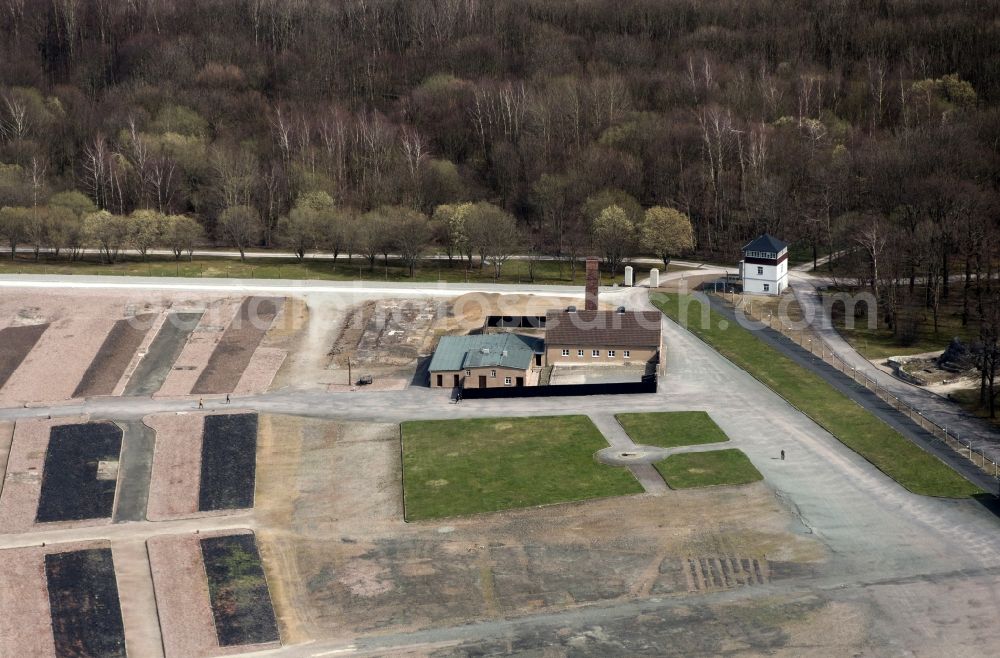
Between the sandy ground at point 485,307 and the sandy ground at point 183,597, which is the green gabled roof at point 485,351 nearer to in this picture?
the sandy ground at point 485,307

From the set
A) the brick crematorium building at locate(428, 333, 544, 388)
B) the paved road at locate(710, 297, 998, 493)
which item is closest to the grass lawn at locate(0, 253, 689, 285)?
the paved road at locate(710, 297, 998, 493)

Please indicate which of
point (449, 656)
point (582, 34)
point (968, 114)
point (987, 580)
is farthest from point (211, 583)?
point (582, 34)

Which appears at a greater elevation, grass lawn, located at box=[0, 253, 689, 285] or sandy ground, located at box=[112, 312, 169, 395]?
grass lawn, located at box=[0, 253, 689, 285]

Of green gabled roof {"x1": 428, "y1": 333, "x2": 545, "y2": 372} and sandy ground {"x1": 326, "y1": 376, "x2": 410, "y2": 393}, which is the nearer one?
sandy ground {"x1": 326, "y1": 376, "x2": 410, "y2": 393}

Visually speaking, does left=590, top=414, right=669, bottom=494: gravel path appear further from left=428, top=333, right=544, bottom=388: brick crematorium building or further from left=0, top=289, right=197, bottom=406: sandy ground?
left=0, top=289, right=197, bottom=406: sandy ground

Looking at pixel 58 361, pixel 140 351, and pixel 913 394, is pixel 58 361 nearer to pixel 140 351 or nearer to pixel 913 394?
pixel 140 351

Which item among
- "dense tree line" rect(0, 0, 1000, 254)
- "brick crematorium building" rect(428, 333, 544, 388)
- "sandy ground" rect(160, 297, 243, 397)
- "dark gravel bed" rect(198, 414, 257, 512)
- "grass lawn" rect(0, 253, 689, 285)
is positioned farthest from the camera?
"dense tree line" rect(0, 0, 1000, 254)

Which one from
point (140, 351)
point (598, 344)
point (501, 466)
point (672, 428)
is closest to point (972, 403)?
point (672, 428)

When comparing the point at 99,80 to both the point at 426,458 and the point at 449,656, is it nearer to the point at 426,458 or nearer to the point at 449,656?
the point at 426,458
